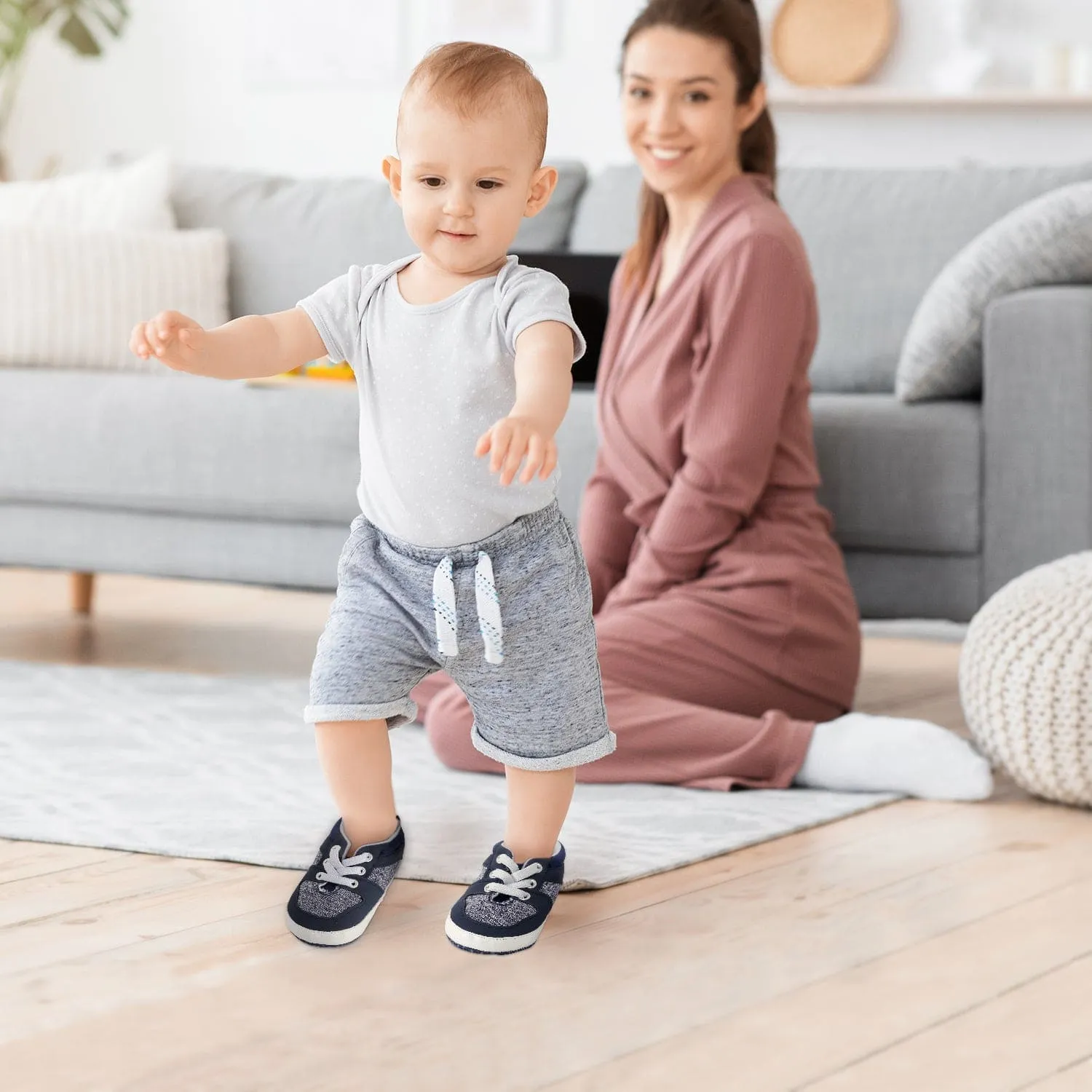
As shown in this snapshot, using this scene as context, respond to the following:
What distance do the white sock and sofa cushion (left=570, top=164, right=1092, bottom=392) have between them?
105 cm

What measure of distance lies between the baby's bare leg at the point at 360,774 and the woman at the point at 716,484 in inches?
18.7

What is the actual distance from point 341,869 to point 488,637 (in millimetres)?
243

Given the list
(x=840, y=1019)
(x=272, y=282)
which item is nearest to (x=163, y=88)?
(x=272, y=282)

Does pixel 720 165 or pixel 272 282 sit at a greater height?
pixel 720 165

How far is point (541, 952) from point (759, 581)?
0.75 meters

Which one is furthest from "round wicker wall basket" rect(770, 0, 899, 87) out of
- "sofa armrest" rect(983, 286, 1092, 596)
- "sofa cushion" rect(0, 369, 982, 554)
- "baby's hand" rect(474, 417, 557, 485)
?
"baby's hand" rect(474, 417, 557, 485)

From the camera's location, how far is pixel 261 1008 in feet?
3.75

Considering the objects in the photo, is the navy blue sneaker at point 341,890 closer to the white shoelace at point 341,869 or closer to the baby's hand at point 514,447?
the white shoelace at point 341,869

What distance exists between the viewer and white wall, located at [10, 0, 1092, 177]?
14.3 feet

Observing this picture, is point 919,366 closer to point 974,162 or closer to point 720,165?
point 720,165

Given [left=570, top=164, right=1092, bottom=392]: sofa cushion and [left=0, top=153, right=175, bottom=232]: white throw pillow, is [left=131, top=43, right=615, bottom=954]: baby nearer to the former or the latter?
[left=570, top=164, right=1092, bottom=392]: sofa cushion

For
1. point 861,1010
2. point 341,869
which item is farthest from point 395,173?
point 861,1010

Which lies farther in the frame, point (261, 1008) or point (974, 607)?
point (974, 607)

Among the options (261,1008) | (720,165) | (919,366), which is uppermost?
(720,165)
